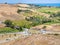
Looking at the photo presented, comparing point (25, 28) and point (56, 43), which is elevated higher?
point (56, 43)

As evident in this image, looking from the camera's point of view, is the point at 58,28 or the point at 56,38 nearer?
the point at 56,38

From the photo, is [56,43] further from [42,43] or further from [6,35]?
[6,35]

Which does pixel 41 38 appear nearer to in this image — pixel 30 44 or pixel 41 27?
pixel 30 44

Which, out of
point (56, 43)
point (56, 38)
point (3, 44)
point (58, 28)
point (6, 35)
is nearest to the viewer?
point (56, 43)

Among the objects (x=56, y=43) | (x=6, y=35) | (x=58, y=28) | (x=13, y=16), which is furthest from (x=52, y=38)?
(x=13, y=16)

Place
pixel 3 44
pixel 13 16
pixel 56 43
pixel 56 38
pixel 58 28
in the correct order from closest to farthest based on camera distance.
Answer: pixel 56 43 < pixel 56 38 < pixel 3 44 < pixel 58 28 < pixel 13 16

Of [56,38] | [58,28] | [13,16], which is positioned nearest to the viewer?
[56,38]

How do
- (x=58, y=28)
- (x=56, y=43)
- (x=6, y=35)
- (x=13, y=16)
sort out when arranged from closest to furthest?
(x=56, y=43) → (x=6, y=35) → (x=58, y=28) → (x=13, y=16)

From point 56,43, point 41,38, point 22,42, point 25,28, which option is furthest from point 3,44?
point 25,28

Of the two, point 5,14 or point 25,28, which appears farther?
point 5,14
